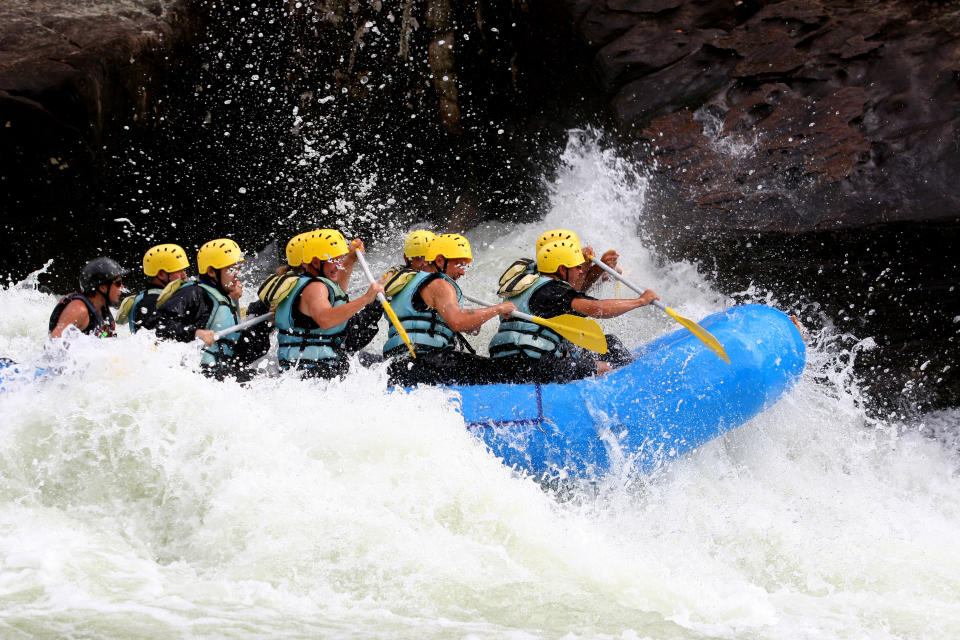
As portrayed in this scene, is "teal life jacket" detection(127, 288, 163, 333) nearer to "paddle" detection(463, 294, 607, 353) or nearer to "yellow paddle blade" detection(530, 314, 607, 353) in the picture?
"paddle" detection(463, 294, 607, 353)

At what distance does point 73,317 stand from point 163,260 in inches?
23.3

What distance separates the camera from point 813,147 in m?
6.57

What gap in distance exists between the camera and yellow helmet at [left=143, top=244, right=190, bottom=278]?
17.5 ft

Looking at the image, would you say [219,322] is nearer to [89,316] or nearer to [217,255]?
[217,255]

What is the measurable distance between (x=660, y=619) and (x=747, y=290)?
12.8 feet

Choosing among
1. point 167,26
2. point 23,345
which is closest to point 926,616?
point 23,345

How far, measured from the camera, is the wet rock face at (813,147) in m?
6.31

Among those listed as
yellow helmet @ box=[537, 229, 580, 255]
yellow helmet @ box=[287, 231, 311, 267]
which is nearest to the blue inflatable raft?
yellow helmet @ box=[537, 229, 580, 255]

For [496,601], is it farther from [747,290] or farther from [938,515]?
[747,290]

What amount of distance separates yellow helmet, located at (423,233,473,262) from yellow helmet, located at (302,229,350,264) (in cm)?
45

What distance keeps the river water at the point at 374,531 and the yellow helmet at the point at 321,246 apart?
2.23 ft

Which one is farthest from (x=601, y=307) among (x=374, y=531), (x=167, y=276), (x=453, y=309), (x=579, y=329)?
(x=167, y=276)

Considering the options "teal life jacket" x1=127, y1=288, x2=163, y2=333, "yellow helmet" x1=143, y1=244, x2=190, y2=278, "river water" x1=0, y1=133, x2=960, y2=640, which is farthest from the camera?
"yellow helmet" x1=143, y1=244, x2=190, y2=278

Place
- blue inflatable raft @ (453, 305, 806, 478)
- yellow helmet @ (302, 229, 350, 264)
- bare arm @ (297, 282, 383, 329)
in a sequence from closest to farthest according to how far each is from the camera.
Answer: blue inflatable raft @ (453, 305, 806, 478) < bare arm @ (297, 282, 383, 329) < yellow helmet @ (302, 229, 350, 264)
